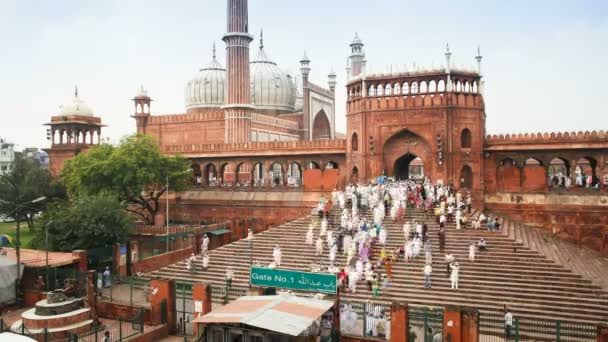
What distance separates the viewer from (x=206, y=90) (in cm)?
4094

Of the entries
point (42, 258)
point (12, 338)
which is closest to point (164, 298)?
point (12, 338)

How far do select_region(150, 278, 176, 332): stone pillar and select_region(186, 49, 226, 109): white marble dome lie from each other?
28.3 metres

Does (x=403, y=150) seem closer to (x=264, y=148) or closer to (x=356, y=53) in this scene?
(x=264, y=148)

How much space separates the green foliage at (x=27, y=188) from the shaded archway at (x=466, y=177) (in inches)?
880

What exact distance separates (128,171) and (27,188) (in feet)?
25.9

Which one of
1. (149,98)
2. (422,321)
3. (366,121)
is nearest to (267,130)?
(149,98)

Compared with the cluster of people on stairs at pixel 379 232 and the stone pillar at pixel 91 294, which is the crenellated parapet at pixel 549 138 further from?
the stone pillar at pixel 91 294

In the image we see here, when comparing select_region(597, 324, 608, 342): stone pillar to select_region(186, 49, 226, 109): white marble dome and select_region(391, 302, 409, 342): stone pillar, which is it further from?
select_region(186, 49, 226, 109): white marble dome

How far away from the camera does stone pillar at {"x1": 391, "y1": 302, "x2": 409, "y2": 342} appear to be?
11633 millimetres

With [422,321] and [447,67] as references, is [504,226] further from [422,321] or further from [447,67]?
[422,321]

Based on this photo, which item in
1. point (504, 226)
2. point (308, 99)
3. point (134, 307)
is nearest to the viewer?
point (134, 307)

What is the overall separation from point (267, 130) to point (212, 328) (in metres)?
29.1

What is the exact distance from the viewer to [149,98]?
38531 millimetres

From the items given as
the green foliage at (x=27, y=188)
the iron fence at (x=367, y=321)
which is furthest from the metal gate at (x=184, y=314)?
the green foliage at (x=27, y=188)
